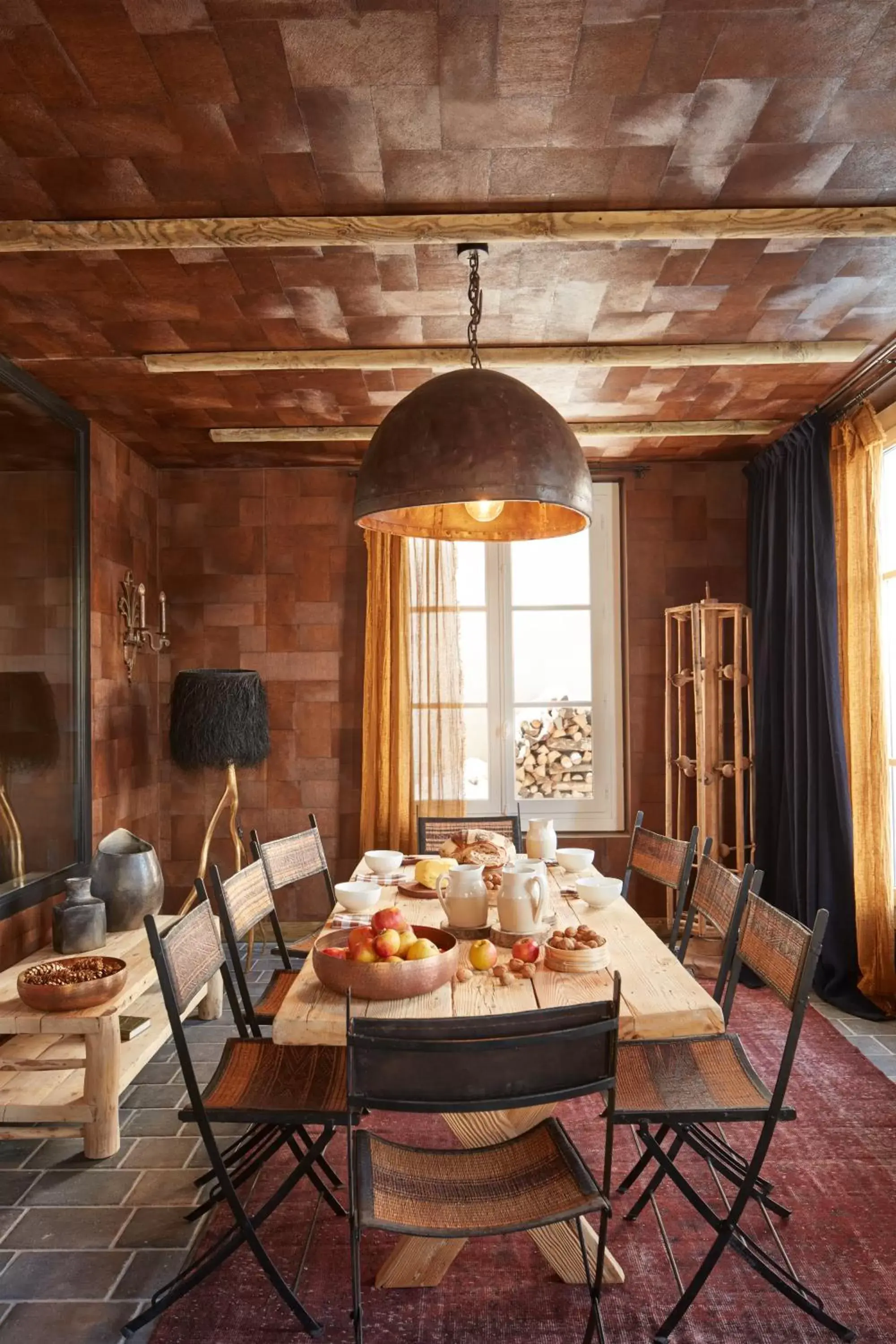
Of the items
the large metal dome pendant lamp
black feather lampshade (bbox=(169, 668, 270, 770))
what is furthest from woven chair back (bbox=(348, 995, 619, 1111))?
black feather lampshade (bbox=(169, 668, 270, 770))

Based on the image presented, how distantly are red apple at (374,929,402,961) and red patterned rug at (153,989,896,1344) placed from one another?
33.0 inches

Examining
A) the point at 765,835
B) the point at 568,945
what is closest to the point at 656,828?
the point at 765,835

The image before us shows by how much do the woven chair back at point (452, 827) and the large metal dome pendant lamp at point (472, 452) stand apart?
2.23 meters

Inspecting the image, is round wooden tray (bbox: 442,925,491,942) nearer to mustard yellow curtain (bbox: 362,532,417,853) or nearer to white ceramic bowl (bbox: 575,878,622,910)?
white ceramic bowl (bbox: 575,878,622,910)

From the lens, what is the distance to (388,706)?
5.36 m

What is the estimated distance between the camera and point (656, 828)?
5.51 meters

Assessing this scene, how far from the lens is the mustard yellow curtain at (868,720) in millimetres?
4129

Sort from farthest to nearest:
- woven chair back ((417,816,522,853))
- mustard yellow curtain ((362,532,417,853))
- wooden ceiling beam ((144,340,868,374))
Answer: mustard yellow curtain ((362,532,417,853)), woven chair back ((417,816,522,853)), wooden ceiling beam ((144,340,868,374))

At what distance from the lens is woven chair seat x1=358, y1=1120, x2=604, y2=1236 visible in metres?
1.73

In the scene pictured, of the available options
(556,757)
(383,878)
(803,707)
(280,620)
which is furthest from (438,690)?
(383,878)

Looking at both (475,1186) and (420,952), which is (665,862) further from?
(475,1186)

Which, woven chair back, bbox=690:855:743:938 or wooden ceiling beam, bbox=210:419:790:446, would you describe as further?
wooden ceiling beam, bbox=210:419:790:446

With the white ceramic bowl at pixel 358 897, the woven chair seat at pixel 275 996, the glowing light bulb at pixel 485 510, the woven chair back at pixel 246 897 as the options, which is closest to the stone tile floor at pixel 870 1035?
the white ceramic bowl at pixel 358 897

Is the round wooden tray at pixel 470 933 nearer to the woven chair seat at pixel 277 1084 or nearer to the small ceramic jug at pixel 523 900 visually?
the small ceramic jug at pixel 523 900
